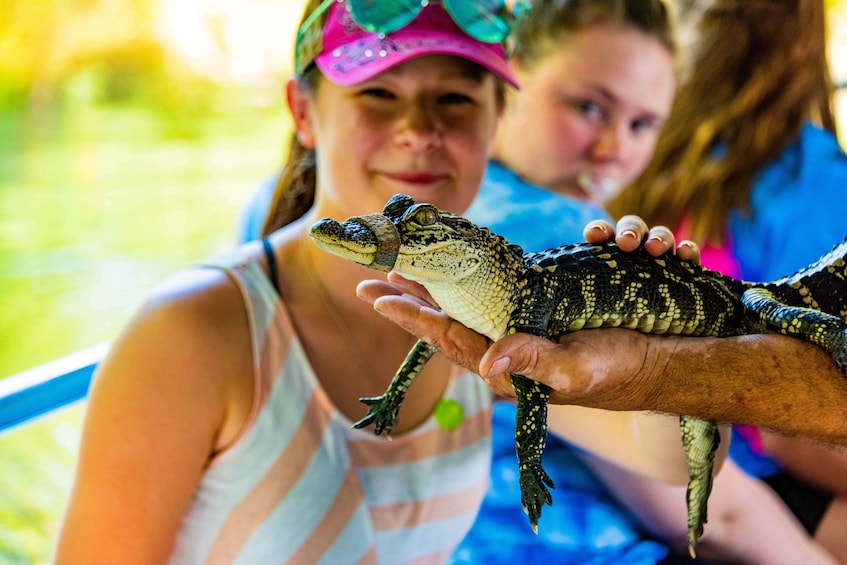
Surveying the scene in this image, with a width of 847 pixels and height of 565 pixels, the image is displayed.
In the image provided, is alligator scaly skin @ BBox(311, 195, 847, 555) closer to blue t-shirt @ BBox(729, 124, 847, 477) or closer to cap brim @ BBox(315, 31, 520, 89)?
cap brim @ BBox(315, 31, 520, 89)

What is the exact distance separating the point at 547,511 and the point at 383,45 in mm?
709

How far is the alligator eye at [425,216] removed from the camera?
2.19ft

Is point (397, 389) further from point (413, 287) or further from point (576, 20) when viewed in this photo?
point (576, 20)

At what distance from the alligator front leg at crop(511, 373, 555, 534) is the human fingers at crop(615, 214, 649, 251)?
0.18 metres

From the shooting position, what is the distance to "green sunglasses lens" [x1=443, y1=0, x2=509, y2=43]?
1043mm

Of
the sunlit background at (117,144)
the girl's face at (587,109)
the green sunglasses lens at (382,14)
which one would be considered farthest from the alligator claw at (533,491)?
the sunlit background at (117,144)

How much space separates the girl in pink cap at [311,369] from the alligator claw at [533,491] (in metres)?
0.33

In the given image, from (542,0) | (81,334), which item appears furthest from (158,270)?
(542,0)

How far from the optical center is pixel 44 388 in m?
1.20

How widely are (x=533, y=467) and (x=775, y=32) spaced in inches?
62.8

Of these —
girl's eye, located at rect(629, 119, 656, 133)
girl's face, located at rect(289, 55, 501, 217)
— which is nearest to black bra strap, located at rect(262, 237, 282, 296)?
girl's face, located at rect(289, 55, 501, 217)

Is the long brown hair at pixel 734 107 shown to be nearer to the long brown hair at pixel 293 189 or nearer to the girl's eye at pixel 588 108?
the girl's eye at pixel 588 108

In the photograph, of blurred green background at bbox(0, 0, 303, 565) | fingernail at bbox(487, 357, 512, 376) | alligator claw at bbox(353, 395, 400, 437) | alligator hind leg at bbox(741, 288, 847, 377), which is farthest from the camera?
blurred green background at bbox(0, 0, 303, 565)

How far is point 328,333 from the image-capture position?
116cm
